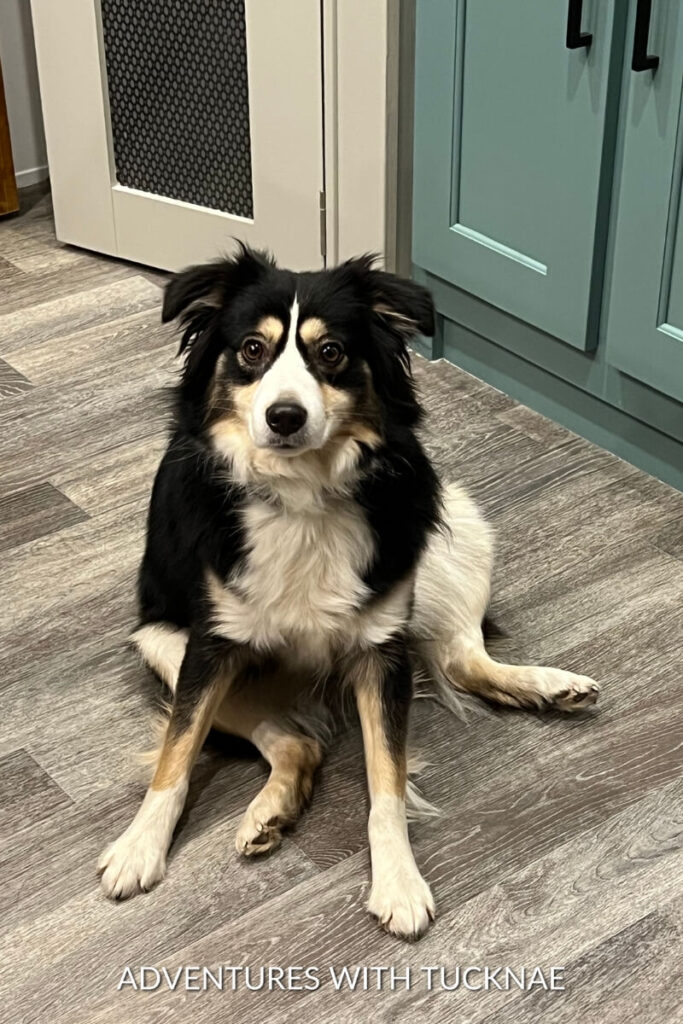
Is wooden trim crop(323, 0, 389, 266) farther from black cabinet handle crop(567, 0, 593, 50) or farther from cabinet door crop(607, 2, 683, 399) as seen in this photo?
cabinet door crop(607, 2, 683, 399)

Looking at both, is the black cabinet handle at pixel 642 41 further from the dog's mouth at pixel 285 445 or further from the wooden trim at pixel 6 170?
the wooden trim at pixel 6 170

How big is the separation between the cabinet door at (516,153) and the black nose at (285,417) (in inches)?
45.2

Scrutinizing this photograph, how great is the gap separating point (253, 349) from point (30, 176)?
2.63 m

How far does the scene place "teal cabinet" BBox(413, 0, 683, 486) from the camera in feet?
8.14

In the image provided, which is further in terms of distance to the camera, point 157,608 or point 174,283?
point 157,608

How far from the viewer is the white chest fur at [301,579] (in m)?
1.91

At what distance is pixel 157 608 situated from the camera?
2.16m

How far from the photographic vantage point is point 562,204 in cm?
268

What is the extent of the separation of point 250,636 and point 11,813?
0.47 meters

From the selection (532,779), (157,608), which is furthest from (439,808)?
(157,608)

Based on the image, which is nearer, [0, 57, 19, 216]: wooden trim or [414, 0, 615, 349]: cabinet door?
[414, 0, 615, 349]: cabinet door

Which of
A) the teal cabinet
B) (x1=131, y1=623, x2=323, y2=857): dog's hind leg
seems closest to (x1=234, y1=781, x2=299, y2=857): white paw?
(x1=131, y1=623, x2=323, y2=857): dog's hind leg

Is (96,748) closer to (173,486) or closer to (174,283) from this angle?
(173,486)

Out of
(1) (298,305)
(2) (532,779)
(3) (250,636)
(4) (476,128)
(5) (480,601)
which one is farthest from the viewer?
(4) (476,128)
